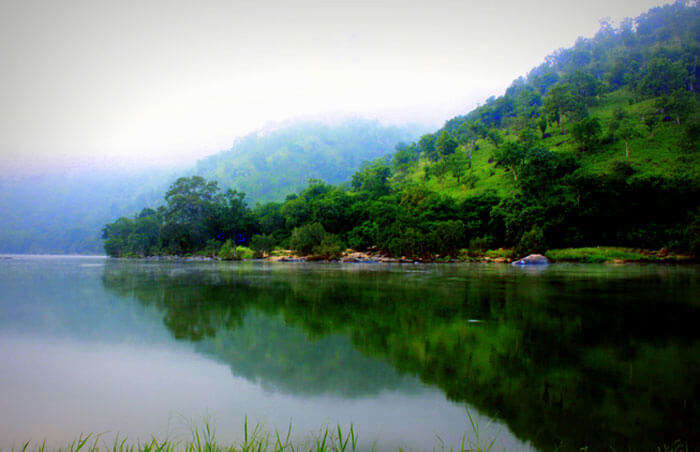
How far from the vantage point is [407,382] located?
4.50 meters

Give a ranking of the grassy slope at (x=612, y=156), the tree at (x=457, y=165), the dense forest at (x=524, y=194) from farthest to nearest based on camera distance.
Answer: the tree at (x=457, y=165)
the grassy slope at (x=612, y=156)
the dense forest at (x=524, y=194)

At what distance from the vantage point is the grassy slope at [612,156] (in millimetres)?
48750

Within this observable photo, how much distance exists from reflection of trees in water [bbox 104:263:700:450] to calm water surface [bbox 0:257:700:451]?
27 millimetres

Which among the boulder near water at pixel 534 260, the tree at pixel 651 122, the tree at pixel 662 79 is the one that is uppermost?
the tree at pixel 662 79

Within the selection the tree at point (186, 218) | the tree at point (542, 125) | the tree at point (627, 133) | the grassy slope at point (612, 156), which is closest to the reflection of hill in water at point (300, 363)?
the grassy slope at point (612, 156)

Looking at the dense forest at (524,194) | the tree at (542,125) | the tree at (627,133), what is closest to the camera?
the dense forest at (524,194)

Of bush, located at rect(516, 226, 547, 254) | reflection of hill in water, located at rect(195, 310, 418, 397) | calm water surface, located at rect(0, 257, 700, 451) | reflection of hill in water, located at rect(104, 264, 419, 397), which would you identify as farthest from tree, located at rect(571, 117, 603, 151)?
reflection of hill in water, located at rect(195, 310, 418, 397)

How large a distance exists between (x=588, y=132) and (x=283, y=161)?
118 metres

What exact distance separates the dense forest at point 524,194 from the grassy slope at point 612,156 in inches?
11.7

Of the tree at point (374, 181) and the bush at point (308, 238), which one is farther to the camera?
the tree at point (374, 181)

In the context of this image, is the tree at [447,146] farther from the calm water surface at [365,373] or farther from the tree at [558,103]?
the calm water surface at [365,373]

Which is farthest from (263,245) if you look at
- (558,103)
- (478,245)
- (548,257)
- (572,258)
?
(558,103)

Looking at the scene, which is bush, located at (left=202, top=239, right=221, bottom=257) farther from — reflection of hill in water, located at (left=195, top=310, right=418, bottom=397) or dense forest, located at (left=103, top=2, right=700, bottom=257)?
reflection of hill in water, located at (left=195, top=310, right=418, bottom=397)

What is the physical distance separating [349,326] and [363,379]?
2978 millimetres
